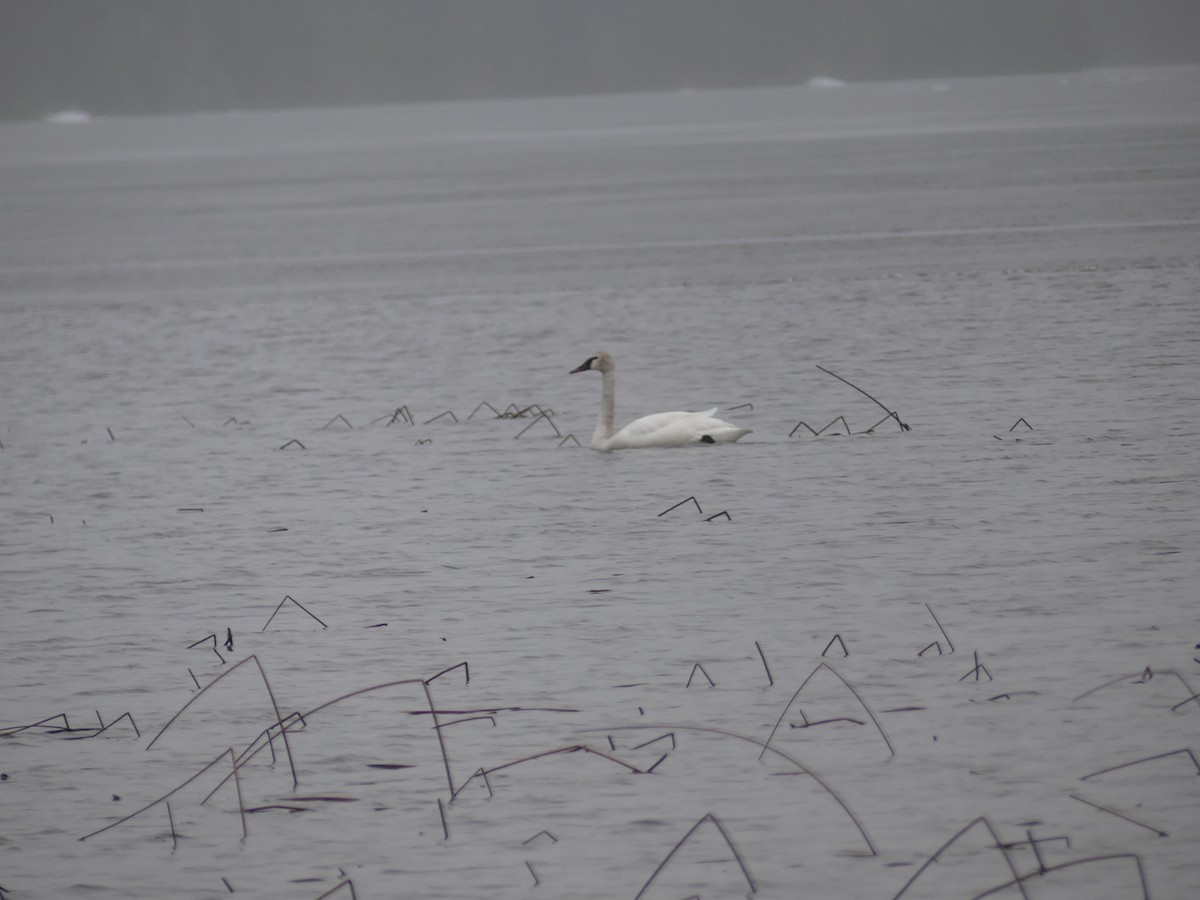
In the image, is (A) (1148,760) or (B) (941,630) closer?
(A) (1148,760)

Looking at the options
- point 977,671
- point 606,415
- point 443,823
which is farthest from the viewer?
point 606,415

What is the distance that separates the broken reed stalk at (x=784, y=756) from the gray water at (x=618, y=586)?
3 cm

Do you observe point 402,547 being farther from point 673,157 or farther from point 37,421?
point 673,157

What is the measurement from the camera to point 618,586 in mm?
13484

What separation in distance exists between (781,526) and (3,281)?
112ft

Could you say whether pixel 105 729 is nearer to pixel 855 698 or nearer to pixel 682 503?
pixel 855 698

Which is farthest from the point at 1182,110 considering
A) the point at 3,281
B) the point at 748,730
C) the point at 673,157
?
the point at 748,730

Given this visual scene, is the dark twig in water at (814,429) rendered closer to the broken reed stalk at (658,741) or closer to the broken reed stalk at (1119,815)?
the broken reed stalk at (658,741)

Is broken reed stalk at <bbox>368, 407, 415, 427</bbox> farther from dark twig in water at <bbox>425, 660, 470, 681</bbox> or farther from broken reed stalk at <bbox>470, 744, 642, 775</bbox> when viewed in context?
broken reed stalk at <bbox>470, 744, 642, 775</bbox>

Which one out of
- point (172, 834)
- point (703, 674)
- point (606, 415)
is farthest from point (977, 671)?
point (606, 415)

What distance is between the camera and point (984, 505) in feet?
51.4

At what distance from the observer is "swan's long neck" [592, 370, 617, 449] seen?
62.2 feet

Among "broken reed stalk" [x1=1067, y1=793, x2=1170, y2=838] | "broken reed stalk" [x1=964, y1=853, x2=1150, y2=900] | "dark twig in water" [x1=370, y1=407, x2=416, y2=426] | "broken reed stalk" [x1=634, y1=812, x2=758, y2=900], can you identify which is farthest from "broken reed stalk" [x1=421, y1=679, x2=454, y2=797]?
"dark twig in water" [x1=370, y1=407, x2=416, y2=426]

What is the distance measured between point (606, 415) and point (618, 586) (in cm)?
570
